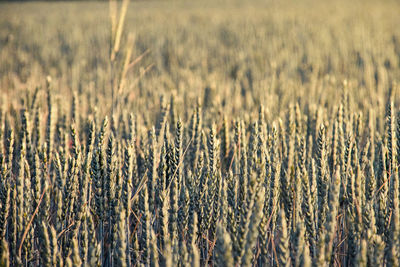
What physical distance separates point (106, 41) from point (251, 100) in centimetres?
499

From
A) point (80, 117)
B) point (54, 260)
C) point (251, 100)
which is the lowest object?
point (54, 260)

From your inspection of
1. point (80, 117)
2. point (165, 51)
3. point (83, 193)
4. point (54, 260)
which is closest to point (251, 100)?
point (80, 117)

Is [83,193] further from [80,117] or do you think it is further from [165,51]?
[165,51]

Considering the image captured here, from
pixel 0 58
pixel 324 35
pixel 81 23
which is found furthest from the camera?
pixel 81 23

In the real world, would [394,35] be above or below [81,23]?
below

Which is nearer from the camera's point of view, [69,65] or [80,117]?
[80,117]

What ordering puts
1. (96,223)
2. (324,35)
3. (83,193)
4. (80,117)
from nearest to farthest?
(83,193), (96,223), (80,117), (324,35)

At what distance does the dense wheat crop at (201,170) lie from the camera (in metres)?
1.30

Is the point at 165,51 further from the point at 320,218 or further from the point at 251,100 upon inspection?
the point at 320,218

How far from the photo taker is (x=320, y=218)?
1.48 metres

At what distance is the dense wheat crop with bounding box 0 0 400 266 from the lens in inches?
51.3

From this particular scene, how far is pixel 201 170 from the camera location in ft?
5.24

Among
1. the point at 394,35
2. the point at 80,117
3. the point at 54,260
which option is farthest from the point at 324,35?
the point at 54,260

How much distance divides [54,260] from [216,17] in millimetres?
9447
